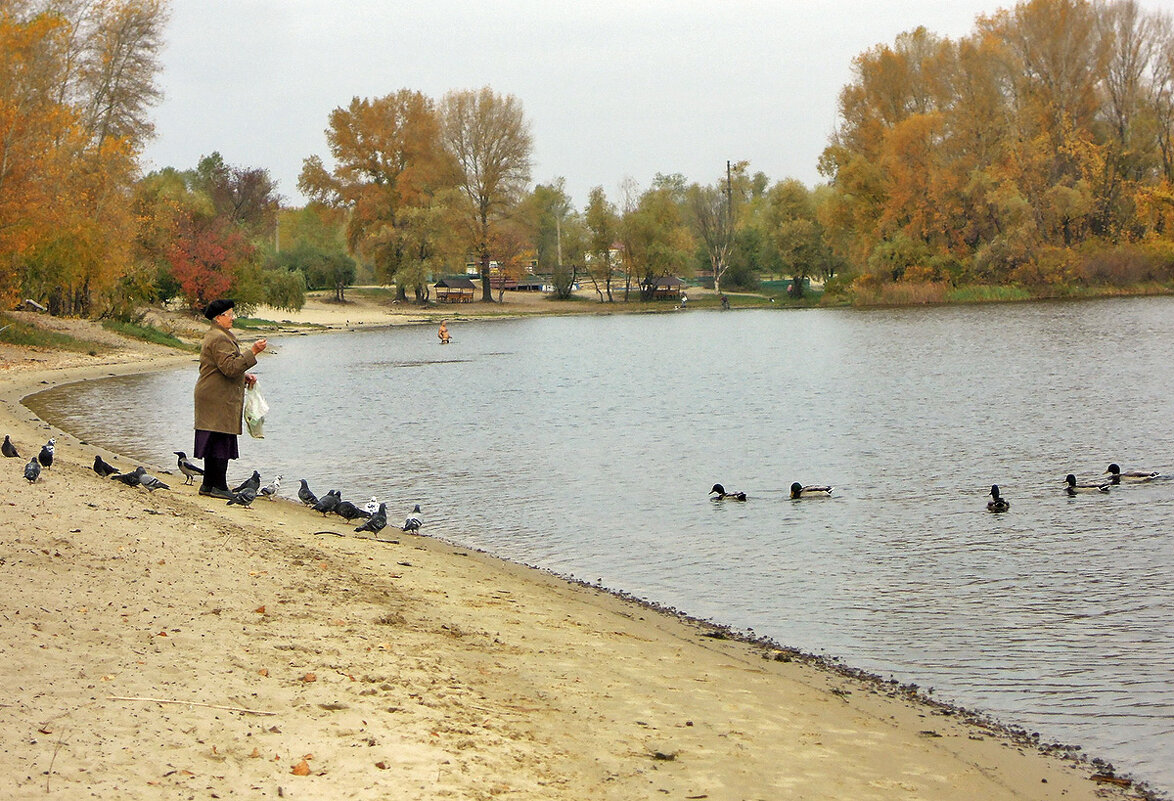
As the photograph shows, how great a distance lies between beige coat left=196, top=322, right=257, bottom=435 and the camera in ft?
39.9

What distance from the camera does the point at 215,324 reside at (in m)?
12.4

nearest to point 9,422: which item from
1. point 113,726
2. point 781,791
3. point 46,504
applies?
point 46,504

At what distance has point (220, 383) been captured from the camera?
12.3 metres

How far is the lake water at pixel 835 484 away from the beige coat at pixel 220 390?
3.20 metres

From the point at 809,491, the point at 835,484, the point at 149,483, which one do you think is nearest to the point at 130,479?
the point at 149,483

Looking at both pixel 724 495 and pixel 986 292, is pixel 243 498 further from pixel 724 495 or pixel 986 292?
pixel 986 292

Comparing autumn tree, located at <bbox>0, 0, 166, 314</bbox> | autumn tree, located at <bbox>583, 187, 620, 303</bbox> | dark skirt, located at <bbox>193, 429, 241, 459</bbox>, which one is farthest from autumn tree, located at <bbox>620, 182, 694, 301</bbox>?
dark skirt, located at <bbox>193, 429, 241, 459</bbox>

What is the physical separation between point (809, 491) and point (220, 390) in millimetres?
8372

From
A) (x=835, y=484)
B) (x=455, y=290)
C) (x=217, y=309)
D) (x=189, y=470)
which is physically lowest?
(x=835, y=484)

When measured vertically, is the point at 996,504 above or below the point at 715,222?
below

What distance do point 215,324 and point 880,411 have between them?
19.1m

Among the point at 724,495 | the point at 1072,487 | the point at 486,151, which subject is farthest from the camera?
the point at 486,151

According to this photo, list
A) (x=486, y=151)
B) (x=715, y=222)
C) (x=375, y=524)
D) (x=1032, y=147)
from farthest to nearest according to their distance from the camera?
(x=715, y=222) < (x=486, y=151) < (x=1032, y=147) < (x=375, y=524)

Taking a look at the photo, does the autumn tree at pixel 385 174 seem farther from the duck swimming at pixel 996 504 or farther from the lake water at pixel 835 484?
the duck swimming at pixel 996 504
